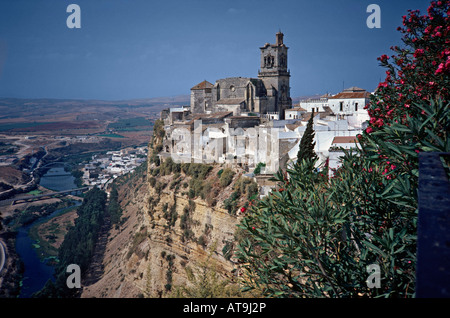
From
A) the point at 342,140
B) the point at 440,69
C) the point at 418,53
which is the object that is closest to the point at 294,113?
the point at 342,140

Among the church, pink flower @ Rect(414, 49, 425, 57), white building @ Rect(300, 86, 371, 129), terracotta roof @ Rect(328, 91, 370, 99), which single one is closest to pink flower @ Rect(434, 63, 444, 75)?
pink flower @ Rect(414, 49, 425, 57)

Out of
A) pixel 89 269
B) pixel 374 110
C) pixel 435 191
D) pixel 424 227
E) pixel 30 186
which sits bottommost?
pixel 89 269

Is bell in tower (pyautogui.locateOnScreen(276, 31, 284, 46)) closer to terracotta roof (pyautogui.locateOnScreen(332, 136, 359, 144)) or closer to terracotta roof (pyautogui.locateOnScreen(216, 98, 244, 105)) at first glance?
terracotta roof (pyautogui.locateOnScreen(216, 98, 244, 105))

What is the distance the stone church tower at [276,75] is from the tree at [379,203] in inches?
938

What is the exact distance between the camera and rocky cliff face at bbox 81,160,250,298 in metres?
18.3

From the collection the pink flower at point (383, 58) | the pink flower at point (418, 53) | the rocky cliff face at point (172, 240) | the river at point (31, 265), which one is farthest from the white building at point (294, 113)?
the river at point (31, 265)

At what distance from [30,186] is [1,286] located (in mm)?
24946

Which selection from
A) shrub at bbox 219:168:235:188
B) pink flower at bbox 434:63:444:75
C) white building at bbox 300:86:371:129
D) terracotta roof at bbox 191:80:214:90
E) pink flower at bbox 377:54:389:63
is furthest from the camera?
terracotta roof at bbox 191:80:214:90

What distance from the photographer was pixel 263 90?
30203mm

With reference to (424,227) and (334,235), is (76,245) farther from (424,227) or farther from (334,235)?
(424,227)

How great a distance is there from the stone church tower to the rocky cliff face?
11298 mm

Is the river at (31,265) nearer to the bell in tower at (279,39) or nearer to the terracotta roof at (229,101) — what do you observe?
the terracotta roof at (229,101)
